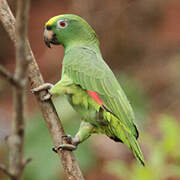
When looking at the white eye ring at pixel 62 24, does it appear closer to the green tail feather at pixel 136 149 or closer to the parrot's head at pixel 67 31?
the parrot's head at pixel 67 31

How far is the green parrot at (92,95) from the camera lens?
280cm

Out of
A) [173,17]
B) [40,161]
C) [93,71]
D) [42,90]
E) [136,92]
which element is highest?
[173,17]

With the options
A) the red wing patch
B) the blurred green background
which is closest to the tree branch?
the red wing patch

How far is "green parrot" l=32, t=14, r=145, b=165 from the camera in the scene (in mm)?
2797

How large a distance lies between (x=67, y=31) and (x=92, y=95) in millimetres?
643

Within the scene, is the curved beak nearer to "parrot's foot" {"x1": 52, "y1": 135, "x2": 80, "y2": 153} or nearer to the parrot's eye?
the parrot's eye

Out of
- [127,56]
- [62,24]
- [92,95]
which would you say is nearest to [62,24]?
[62,24]

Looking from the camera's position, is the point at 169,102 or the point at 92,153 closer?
the point at 92,153

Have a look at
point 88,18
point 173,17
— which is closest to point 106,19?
point 88,18

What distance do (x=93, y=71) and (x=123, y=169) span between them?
100 centimetres

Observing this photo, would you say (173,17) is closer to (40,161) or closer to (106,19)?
(106,19)

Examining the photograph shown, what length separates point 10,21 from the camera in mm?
2646

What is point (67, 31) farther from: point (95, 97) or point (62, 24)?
point (95, 97)

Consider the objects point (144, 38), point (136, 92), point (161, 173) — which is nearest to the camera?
point (161, 173)
